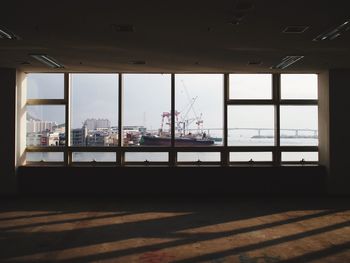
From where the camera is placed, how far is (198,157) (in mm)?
9211

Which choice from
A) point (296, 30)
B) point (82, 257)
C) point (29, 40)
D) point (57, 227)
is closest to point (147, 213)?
point (57, 227)

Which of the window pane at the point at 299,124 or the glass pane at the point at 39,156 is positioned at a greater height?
the window pane at the point at 299,124

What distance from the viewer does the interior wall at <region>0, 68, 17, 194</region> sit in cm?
848

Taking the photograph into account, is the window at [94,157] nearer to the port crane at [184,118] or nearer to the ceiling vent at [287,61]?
the port crane at [184,118]

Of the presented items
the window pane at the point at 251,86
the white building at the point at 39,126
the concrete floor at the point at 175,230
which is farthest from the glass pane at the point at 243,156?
the white building at the point at 39,126

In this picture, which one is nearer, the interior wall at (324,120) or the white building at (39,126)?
the interior wall at (324,120)

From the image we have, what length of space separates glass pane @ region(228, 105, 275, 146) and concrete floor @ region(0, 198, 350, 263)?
5.06 ft

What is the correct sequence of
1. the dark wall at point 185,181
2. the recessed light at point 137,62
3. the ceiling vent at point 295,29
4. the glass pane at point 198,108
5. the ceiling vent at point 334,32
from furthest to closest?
1. the glass pane at point 198,108
2. the dark wall at point 185,181
3. the recessed light at point 137,62
4. the ceiling vent at point 295,29
5. the ceiling vent at point 334,32

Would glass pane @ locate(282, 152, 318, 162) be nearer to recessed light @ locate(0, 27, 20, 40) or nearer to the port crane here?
the port crane

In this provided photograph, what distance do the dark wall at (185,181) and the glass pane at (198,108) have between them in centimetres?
83

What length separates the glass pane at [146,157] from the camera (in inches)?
360

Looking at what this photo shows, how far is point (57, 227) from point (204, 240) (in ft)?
8.09

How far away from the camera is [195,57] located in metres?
7.04

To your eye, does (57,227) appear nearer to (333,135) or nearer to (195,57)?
(195,57)
